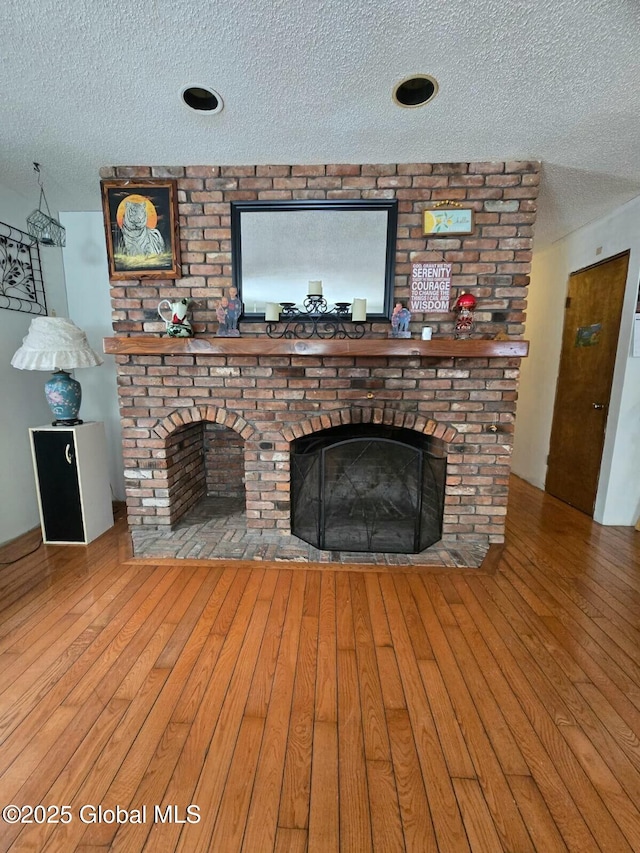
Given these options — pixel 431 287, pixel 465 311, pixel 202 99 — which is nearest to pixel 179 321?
pixel 202 99

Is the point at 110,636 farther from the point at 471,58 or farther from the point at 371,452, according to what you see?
the point at 471,58

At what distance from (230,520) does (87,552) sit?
0.91 metres

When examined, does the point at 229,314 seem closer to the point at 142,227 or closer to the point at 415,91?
the point at 142,227

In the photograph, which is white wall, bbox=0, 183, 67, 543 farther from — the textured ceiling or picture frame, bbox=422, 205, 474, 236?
picture frame, bbox=422, 205, 474, 236

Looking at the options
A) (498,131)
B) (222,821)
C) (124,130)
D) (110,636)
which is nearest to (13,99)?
(124,130)

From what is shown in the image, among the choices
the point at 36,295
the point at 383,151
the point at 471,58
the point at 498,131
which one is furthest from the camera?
the point at 36,295

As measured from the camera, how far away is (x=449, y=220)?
204 centimetres

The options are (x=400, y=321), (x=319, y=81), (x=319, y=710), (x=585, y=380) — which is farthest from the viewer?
(x=585, y=380)

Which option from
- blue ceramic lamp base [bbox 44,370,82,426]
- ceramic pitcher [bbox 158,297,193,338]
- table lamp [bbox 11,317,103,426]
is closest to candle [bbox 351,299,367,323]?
ceramic pitcher [bbox 158,297,193,338]

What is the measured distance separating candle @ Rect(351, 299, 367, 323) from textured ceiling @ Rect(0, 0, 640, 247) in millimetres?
806

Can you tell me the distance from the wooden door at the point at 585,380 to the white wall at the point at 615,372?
0.23 ft

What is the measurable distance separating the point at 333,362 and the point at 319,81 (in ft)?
4.23

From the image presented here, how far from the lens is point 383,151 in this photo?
191 cm

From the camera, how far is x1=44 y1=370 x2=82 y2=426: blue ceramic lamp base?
7.38 feet
